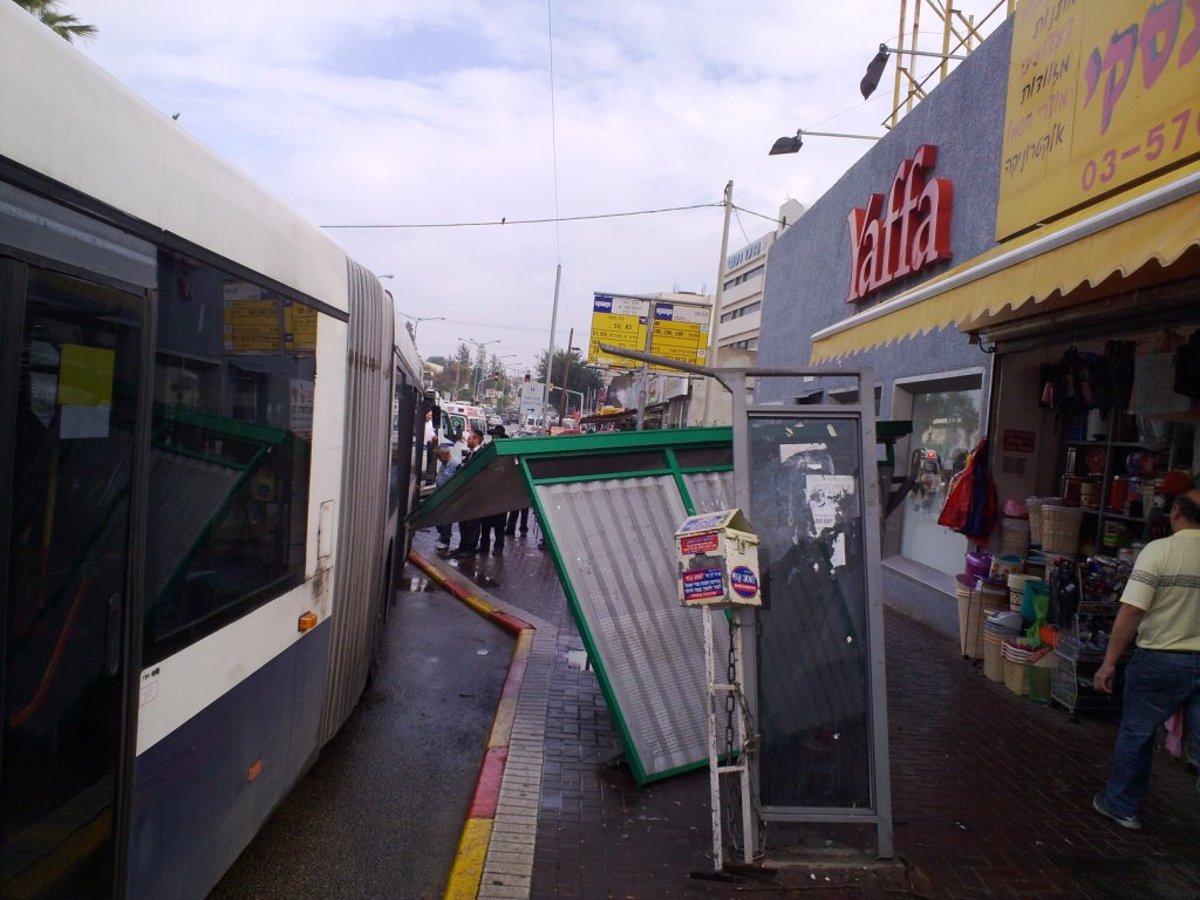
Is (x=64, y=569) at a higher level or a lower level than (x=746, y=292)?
lower

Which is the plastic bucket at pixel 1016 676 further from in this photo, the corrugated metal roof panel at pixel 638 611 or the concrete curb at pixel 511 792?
the concrete curb at pixel 511 792

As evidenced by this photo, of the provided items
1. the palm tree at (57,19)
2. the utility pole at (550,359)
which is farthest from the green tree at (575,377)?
the palm tree at (57,19)

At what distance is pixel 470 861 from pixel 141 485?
7.88ft

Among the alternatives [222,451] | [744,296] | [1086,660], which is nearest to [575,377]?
[744,296]

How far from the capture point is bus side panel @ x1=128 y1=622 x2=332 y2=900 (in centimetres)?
244

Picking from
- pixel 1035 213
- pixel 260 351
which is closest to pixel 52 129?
pixel 260 351

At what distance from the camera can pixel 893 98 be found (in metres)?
11.8

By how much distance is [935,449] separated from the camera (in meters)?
9.20

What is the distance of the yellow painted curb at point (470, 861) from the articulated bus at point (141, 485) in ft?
2.83

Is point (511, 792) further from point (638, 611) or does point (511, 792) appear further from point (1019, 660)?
point (1019, 660)

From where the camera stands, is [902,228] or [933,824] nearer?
[933,824]

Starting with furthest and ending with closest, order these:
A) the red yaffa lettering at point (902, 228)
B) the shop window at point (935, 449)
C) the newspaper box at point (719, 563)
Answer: the red yaffa lettering at point (902, 228) → the shop window at point (935, 449) → the newspaper box at point (719, 563)

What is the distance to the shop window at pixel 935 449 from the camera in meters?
8.43

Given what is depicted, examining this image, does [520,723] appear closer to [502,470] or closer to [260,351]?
[502,470]
